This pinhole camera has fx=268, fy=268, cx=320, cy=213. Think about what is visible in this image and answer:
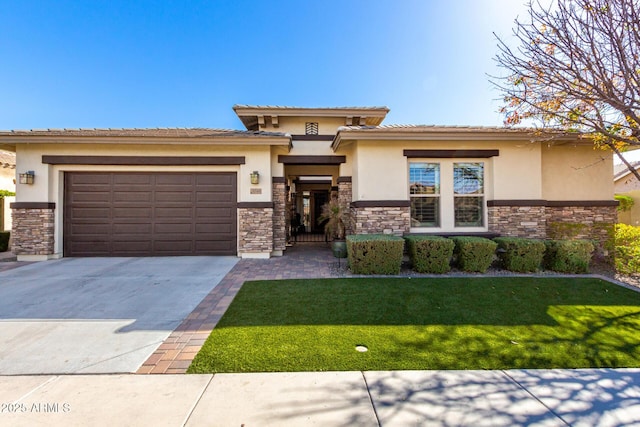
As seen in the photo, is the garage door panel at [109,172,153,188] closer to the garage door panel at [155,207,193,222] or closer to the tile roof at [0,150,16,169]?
the garage door panel at [155,207,193,222]

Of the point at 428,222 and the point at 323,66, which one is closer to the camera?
the point at 428,222

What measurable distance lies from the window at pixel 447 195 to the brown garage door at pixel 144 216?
5.78 metres

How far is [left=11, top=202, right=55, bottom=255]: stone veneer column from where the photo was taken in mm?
7965

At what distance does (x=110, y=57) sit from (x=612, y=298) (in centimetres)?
1725

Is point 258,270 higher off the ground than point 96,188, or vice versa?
point 96,188

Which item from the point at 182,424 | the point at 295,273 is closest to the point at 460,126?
the point at 295,273

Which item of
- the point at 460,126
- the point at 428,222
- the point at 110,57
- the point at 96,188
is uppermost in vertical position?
the point at 110,57

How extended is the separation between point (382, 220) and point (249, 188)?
4196mm

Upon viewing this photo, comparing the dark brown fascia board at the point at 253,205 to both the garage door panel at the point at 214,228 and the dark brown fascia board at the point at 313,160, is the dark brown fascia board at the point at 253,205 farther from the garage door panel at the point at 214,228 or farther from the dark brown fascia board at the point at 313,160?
the dark brown fascia board at the point at 313,160

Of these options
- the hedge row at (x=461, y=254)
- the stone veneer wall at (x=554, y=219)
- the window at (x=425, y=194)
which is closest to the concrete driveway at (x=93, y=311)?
the hedge row at (x=461, y=254)

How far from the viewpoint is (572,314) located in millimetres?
4043

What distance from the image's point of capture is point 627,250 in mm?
6566

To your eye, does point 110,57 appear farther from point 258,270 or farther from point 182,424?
point 182,424

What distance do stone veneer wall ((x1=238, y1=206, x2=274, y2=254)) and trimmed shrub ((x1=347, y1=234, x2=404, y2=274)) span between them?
10.3 feet
